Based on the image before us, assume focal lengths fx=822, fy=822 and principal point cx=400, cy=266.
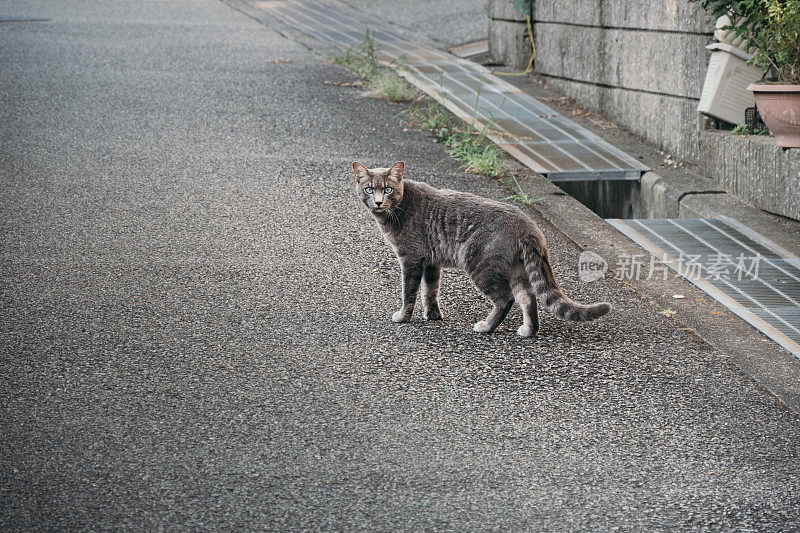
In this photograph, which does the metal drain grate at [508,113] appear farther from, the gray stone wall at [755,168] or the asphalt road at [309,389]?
the asphalt road at [309,389]

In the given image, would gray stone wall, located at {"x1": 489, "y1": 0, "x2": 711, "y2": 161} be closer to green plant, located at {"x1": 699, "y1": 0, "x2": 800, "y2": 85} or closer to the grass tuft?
green plant, located at {"x1": 699, "y1": 0, "x2": 800, "y2": 85}

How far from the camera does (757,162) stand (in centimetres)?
568

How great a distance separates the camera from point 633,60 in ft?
25.0

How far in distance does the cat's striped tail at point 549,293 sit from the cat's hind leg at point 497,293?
0.13 m

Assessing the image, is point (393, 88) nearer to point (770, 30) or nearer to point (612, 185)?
point (612, 185)

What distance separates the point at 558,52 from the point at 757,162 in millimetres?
3960

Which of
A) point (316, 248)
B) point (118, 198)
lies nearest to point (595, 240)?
point (316, 248)

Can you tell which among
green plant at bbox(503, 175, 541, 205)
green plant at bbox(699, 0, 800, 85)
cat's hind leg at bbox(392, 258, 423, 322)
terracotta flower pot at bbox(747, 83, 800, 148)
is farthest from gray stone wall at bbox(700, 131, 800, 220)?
cat's hind leg at bbox(392, 258, 423, 322)

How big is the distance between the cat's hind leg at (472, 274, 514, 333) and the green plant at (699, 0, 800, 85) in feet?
9.46

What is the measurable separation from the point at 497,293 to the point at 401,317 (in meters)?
0.51

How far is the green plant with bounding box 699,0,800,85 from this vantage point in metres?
5.33

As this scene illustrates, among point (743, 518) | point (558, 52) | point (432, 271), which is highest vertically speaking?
point (558, 52)

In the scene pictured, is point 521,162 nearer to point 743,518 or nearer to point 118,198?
point 118,198

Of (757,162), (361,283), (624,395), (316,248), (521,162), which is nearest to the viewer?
(624,395)
